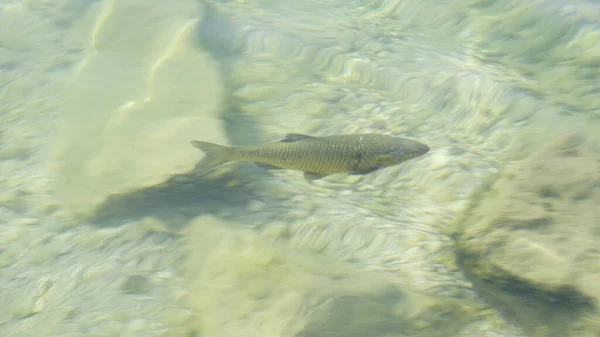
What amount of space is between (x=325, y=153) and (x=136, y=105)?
2670 mm

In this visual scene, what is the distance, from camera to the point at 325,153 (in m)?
3.72

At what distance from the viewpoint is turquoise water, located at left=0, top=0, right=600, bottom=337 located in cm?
338

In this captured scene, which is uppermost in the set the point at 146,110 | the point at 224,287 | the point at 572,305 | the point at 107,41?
the point at 107,41

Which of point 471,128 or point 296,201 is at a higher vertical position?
point 471,128

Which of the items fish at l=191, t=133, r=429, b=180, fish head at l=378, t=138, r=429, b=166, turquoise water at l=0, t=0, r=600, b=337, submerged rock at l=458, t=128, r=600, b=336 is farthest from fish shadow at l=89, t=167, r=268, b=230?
submerged rock at l=458, t=128, r=600, b=336

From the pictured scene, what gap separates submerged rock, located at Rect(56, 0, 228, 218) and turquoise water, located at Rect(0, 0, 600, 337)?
0.02m

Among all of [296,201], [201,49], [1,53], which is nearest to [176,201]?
[296,201]

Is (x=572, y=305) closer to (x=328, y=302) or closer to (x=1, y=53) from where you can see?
(x=328, y=302)

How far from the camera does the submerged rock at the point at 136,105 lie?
4746 mm

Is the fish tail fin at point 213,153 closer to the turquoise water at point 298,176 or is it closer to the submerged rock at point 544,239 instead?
the turquoise water at point 298,176

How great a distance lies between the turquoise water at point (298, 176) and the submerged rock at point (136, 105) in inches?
0.9

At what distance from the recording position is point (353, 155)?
148 inches

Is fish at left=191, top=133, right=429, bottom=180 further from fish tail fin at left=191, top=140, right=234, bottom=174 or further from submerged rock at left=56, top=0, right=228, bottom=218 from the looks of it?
submerged rock at left=56, top=0, right=228, bottom=218

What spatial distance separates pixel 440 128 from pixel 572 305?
2389 millimetres
